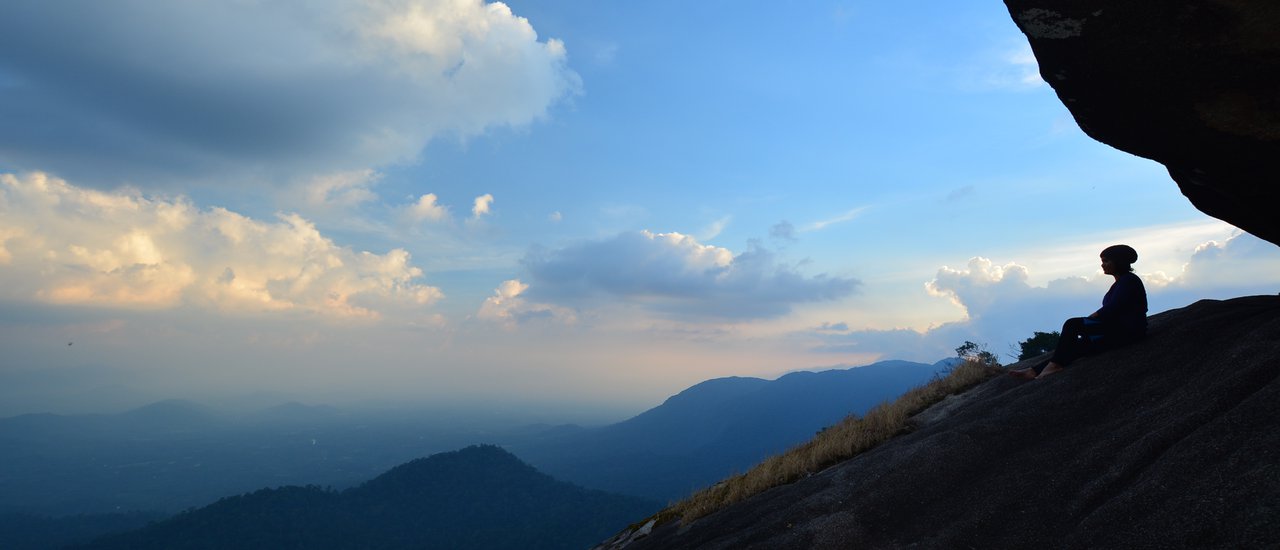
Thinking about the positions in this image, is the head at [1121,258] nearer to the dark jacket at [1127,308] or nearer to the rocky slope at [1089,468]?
the dark jacket at [1127,308]

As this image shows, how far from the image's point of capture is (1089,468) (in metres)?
6.75

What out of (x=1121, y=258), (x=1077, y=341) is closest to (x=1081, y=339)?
(x=1077, y=341)

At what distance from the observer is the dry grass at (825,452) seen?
11.6 metres

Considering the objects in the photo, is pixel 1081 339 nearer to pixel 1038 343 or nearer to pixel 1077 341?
→ pixel 1077 341

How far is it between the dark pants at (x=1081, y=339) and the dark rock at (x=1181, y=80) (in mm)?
2867

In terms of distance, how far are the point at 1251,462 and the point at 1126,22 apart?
5672 millimetres

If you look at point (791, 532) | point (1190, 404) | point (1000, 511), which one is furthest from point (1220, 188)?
point (791, 532)

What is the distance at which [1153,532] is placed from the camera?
16.6 ft

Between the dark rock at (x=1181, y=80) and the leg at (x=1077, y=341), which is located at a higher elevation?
the dark rock at (x=1181, y=80)

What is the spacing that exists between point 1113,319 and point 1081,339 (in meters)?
0.61

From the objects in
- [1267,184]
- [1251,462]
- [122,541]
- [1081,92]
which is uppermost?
[1081,92]

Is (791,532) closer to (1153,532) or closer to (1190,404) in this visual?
(1153,532)

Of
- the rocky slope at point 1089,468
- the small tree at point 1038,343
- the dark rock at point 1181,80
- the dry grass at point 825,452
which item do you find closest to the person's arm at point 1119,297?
the rocky slope at point 1089,468

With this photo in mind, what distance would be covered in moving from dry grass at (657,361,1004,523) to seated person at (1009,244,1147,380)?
10.0ft
